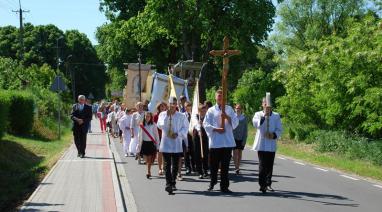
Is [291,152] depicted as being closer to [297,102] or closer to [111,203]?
[297,102]

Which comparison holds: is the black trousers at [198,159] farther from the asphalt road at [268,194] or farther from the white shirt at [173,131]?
the white shirt at [173,131]

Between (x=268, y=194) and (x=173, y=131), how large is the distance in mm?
2174

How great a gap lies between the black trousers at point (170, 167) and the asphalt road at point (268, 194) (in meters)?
0.26

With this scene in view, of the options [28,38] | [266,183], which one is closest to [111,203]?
[266,183]

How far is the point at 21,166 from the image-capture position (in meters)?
17.2

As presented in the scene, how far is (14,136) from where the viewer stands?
23.2 meters

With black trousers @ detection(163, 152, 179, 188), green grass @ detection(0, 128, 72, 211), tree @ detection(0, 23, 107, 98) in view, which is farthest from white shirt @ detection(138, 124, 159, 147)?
tree @ detection(0, 23, 107, 98)

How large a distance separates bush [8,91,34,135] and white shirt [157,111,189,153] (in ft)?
40.3

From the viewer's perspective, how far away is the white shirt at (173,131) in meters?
12.5

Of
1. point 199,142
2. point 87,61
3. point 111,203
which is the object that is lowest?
point 111,203

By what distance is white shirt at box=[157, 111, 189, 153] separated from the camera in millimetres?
12461

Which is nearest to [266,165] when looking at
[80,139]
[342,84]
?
[80,139]

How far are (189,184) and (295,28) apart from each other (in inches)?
2211

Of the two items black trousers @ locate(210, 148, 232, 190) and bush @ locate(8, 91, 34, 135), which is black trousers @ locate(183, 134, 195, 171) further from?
bush @ locate(8, 91, 34, 135)
